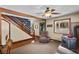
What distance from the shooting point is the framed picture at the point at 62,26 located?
2.18 meters

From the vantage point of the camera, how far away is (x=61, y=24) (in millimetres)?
2238

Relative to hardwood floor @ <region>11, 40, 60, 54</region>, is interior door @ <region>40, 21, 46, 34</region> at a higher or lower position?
higher

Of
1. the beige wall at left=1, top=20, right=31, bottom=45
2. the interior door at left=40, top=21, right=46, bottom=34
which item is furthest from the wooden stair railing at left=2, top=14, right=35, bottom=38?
the interior door at left=40, top=21, right=46, bottom=34

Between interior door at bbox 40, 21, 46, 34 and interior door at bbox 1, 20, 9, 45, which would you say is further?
interior door at bbox 40, 21, 46, 34

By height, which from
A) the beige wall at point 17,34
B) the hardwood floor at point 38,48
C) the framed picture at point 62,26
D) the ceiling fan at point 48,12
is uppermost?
the ceiling fan at point 48,12

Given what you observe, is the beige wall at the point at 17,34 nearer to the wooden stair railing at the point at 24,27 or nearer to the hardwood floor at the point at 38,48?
the wooden stair railing at the point at 24,27

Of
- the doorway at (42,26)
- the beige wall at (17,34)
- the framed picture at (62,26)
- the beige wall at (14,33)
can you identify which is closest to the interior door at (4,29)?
the beige wall at (14,33)

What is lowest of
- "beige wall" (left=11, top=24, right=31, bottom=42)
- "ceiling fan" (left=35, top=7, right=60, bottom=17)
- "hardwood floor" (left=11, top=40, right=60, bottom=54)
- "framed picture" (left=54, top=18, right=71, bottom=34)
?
"hardwood floor" (left=11, top=40, right=60, bottom=54)

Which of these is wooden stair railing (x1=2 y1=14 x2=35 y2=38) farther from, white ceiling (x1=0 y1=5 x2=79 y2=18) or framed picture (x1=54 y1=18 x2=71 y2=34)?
framed picture (x1=54 y1=18 x2=71 y2=34)

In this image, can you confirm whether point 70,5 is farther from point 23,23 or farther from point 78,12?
point 23,23

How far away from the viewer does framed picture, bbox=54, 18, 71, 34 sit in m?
2.18

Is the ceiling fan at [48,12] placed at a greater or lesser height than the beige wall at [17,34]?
greater

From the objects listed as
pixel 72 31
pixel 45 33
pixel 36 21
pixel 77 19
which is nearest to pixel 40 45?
pixel 45 33

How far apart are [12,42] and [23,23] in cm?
40
